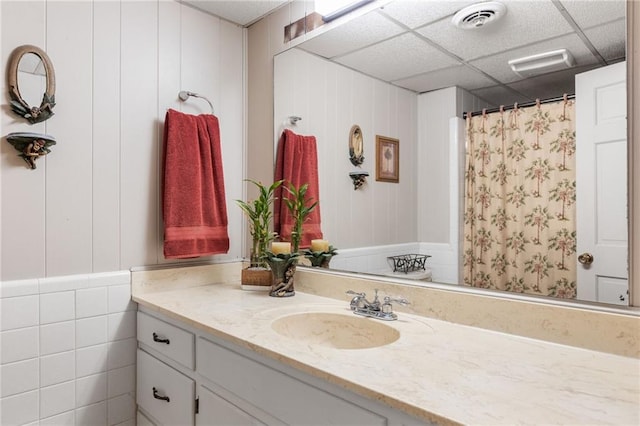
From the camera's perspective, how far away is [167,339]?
55.1 inches

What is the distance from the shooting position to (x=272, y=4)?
1.82 metres

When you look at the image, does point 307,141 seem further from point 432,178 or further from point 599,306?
point 599,306

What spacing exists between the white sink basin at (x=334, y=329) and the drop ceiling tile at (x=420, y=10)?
1004 millimetres

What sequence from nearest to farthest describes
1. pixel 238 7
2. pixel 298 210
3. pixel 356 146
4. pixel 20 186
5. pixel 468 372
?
pixel 468 372
pixel 20 186
pixel 356 146
pixel 298 210
pixel 238 7

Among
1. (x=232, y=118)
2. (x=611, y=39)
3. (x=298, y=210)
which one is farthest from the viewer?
(x=232, y=118)

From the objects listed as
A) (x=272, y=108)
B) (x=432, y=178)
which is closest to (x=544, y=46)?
(x=432, y=178)

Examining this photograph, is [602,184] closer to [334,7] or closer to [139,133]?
[334,7]

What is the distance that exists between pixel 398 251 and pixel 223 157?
101cm

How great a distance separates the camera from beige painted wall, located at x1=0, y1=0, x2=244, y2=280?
1.36 m

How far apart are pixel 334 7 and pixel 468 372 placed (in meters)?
1.44

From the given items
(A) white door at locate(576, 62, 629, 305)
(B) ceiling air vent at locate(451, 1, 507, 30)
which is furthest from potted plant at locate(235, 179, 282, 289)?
(A) white door at locate(576, 62, 629, 305)

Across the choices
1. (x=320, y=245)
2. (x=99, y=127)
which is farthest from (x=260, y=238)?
(x=99, y=127)

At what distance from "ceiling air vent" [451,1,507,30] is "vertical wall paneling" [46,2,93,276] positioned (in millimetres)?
1361

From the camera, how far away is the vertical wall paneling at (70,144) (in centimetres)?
142
